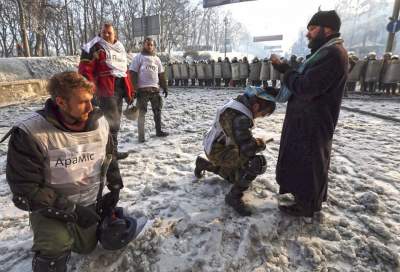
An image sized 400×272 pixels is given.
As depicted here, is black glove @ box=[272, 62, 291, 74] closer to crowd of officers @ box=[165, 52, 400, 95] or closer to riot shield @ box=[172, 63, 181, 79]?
crowd of officers @ box=[165, 52, 400, 95]

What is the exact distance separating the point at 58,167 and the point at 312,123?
66.6 inches

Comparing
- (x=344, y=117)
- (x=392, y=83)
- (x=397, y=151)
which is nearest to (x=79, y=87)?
(x=397, y=151)

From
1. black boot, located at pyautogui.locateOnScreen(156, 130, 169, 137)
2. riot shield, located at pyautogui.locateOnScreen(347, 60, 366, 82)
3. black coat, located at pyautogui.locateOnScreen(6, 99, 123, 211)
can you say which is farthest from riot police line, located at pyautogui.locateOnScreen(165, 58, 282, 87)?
black coat, located at pyautogui.locateOnScreen(6, 99, 123, 211)

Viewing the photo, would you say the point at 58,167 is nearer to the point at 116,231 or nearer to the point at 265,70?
the point at 116,231

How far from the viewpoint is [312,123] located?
199 centimetres

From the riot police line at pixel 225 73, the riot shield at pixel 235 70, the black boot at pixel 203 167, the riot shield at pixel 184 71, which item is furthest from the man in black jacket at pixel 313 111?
the riot shield at pixel 184 71

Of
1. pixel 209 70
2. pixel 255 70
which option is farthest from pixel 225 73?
pixel 255 70

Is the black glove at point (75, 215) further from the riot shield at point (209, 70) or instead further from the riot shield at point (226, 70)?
the riot shield at point (209, 70)

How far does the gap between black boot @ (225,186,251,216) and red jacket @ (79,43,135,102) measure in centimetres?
205

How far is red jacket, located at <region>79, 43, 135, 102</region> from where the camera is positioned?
3.24 meters

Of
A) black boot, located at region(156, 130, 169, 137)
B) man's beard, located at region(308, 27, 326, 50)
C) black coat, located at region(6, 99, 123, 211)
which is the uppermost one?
man's beard, located at region(308, 27, 326, 50)

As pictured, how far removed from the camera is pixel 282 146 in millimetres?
2227

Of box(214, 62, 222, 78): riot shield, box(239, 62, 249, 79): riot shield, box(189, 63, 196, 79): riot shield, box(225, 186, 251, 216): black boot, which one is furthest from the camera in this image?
box(189, 63, 196, 79): riot shield

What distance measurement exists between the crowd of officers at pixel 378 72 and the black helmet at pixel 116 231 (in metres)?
8.38
